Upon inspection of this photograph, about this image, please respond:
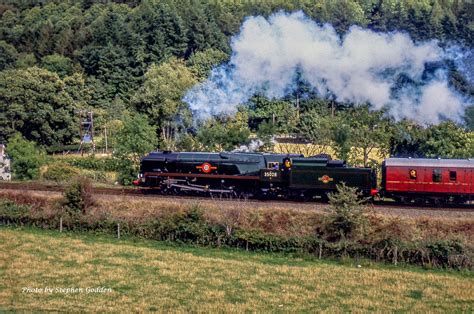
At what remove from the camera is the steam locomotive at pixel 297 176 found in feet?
113

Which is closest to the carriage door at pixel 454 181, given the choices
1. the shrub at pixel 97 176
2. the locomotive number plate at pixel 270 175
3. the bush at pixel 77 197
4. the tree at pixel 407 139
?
the locomotive number plate at pixel 270 175

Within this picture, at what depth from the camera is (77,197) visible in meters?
34.5

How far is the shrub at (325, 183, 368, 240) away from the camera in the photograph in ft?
98.5

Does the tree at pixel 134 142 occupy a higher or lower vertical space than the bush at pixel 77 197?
higher

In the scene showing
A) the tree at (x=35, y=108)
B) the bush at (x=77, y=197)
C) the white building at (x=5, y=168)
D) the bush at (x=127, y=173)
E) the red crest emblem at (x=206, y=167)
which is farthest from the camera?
the tree at (x=35, y=108)

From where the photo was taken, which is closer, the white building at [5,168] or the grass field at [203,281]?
the grass field at [203,281]

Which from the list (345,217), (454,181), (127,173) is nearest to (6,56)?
(127,173)

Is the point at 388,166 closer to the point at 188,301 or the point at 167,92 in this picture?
the point at 188,301

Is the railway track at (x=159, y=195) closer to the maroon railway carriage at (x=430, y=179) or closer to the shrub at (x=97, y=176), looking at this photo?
the maroon railway carriage at (x=430, y=179)

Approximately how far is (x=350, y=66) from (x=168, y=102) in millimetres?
19031

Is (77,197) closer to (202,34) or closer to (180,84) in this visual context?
(180,84)

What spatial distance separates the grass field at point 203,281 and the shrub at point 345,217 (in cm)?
221

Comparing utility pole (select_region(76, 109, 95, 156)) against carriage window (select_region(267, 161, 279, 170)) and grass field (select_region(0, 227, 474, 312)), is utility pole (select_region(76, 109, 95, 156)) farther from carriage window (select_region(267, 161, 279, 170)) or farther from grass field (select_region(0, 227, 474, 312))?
grass field (select_region(0, 227, 474, 312))

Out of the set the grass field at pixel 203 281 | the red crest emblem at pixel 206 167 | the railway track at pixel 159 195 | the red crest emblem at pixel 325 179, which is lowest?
the grass field at pixel 203 281
